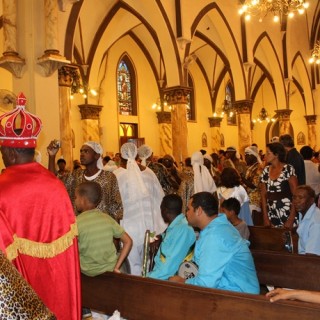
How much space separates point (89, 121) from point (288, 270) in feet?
56.2

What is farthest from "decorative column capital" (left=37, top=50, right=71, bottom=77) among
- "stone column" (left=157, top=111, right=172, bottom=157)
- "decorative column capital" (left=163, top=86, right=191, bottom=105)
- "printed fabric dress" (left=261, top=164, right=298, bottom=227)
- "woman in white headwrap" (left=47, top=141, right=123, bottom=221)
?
"stone column" (left=157, top=111, right=172, bottom=157)

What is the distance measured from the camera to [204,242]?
3.35m

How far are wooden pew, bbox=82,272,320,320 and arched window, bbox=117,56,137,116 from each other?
2007 cm

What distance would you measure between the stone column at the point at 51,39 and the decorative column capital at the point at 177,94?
7710mm

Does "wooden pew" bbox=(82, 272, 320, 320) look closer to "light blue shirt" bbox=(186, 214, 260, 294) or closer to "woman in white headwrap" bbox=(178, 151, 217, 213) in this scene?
"light blue shirt" bbox=(186, 214, 260, 294)

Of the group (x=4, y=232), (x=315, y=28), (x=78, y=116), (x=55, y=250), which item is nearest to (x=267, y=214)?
(x=55, y=250)

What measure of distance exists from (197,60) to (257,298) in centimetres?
2565

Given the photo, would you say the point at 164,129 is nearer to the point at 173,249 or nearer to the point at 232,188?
the point at 232,188

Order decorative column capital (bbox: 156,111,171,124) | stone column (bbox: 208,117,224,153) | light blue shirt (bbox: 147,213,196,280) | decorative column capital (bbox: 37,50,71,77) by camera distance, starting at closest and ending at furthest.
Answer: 1. light blue shirt (bbox: 147,213,196,280)
2. decorative column capital (bbox: 37,50,71,77)
3. decorative column capital (bbox: 156,111,171,124)
4. stone column (bbox: 208,117,224,153)

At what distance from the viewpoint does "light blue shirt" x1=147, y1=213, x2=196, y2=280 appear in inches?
161

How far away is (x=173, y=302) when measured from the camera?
321cm

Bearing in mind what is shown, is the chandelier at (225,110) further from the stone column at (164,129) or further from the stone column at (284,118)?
the stone column at (164,129)

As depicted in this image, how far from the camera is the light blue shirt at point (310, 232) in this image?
464cm

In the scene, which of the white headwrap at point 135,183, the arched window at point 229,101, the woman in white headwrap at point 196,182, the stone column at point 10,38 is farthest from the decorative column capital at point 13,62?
the arched window at point 229,101
